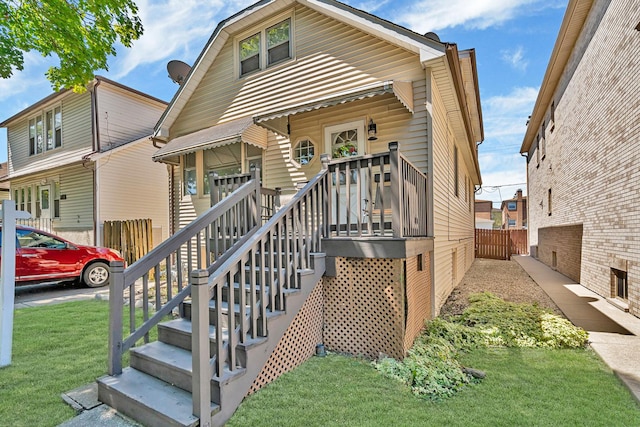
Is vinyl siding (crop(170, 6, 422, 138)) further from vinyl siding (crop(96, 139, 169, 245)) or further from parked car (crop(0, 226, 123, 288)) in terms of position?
vinyl siding (crop(96, 139, 169, 245))

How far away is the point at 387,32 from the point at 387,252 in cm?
420

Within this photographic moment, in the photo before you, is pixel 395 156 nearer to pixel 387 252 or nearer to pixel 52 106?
pixel 387 252

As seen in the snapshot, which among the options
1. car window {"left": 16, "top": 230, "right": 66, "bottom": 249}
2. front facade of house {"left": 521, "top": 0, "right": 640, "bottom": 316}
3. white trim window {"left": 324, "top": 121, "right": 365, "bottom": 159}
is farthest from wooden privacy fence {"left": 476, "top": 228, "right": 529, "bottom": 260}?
car window {"left": 16, "top": 230, "right": 66, "bottom": 249}

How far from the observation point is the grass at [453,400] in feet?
8.82

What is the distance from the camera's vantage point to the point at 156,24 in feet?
29.3

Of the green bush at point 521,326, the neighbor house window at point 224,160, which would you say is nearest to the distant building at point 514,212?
the green bush at point 521,326

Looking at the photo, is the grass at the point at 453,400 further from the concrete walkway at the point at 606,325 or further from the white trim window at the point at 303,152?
the white trim window at the point at 303,152

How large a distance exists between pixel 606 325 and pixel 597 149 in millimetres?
4501

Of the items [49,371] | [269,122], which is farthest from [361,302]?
[269,122]

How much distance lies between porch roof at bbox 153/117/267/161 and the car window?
310 centimetres

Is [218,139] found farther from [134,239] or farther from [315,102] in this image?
[134,239]

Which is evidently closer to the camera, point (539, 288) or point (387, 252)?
point (387, 252)

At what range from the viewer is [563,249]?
11.0 meters

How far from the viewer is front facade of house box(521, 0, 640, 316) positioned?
231 inches
